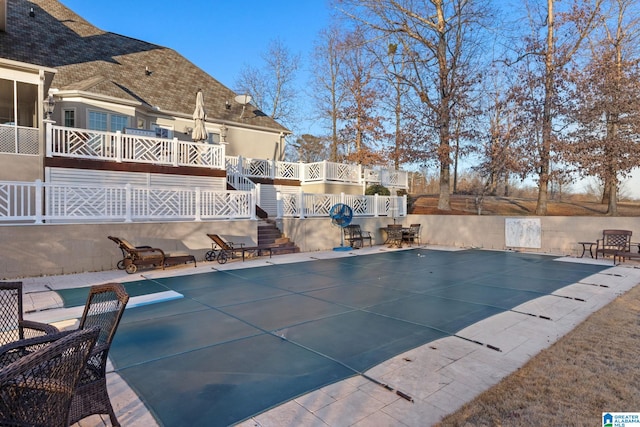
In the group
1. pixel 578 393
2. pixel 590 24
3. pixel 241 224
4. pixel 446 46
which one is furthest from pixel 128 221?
pixel 590 24

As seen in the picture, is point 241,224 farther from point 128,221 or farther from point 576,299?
point 576,299

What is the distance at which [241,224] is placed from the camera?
11.8 metres

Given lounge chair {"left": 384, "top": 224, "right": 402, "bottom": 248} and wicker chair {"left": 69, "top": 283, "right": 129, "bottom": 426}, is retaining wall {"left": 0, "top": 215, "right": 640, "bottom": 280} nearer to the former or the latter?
lounge chair {"left": 384, "top": 224, "right": 402, "bottom": 248}

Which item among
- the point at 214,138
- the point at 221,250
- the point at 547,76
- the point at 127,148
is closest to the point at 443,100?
the point at 547,76

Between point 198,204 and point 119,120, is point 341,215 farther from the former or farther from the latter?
point 119,120

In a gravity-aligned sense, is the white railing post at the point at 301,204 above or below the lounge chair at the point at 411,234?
above

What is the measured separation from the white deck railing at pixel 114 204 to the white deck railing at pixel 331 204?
201 cm

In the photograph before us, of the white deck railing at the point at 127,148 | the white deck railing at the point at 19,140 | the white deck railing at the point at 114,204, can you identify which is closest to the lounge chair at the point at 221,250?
the white deck railing at the point at 114,204

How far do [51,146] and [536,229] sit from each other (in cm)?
1712

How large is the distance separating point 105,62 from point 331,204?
41.8ft

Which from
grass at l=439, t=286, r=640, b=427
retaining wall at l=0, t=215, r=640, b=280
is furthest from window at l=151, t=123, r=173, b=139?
grass at l=439, t=286, r=640, b=427

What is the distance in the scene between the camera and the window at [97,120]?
14.0 meters

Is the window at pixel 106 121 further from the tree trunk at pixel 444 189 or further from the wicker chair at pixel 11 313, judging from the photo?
the tree trunk at pixel 444 189

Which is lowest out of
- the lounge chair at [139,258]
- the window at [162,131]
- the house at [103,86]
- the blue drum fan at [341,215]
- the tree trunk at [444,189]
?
the lounge chair at [139,258]
